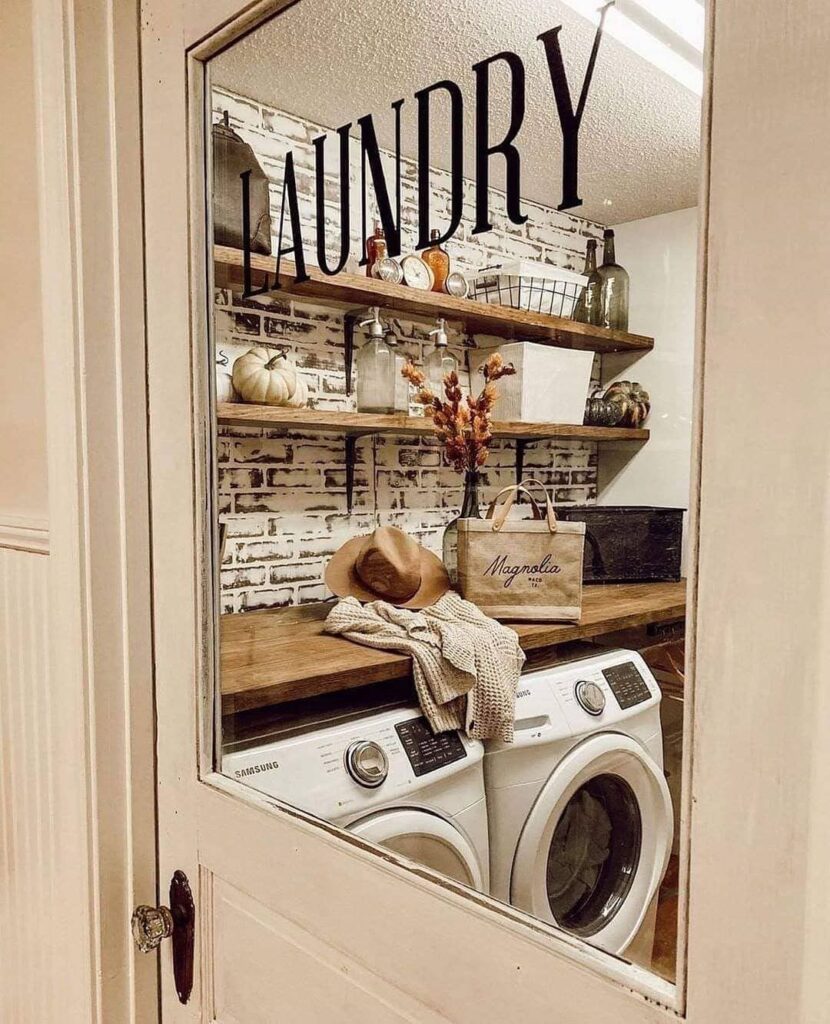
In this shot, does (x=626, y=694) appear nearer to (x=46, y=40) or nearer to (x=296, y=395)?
(x=296, y=395)

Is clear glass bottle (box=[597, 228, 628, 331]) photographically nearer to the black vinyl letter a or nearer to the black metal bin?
the black metal bin

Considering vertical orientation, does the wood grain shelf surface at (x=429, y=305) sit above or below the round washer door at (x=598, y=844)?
above

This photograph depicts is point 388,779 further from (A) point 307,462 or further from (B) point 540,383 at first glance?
(B) point 540,383

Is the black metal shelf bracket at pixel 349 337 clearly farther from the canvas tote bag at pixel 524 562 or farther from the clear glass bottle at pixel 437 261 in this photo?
the canvas tote bag at pixel 524 562

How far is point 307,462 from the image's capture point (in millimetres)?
872

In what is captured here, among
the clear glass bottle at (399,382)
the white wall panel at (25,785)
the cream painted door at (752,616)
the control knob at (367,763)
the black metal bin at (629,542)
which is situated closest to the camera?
the cream painted door at (752,616)

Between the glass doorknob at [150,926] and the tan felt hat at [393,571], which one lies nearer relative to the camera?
the tan felt hat at [393,571]

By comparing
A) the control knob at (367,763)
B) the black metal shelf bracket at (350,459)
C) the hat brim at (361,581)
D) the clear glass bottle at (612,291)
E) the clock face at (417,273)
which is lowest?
the control knob at (367,763)

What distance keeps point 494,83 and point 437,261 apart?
15 cm

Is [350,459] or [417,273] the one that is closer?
[417,273]

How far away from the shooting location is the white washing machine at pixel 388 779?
0.76 meters

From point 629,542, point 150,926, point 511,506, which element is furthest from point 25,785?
point 629,542

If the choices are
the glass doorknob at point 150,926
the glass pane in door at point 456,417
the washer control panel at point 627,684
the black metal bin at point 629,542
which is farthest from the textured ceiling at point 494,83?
the glass doorknob at point 150,926

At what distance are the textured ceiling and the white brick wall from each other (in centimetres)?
4
